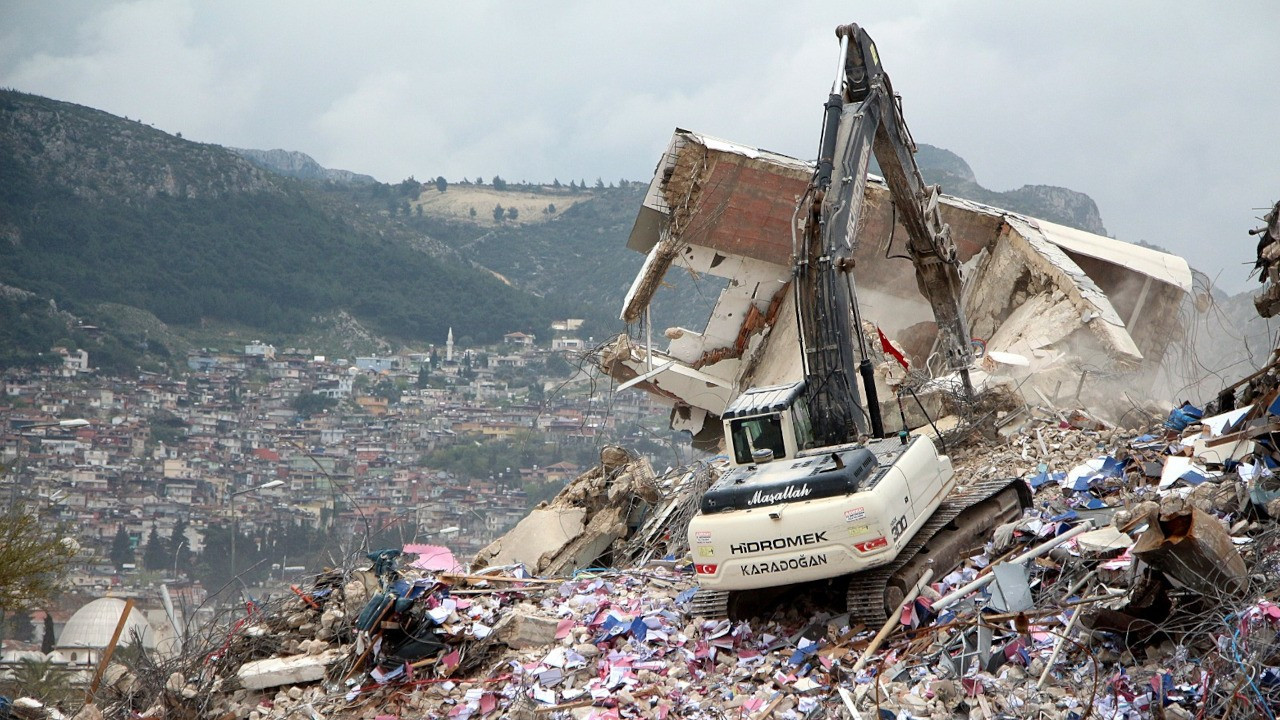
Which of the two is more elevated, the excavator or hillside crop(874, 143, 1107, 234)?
hillside crop(874, 143, 1107, 234)

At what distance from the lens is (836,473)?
8.04m

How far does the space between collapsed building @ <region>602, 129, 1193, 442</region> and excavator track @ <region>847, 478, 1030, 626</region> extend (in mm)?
7049

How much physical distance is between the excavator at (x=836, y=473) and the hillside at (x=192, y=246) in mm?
55439

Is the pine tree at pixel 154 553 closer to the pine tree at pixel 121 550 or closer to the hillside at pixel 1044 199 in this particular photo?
the pine tree at pixel 121 550

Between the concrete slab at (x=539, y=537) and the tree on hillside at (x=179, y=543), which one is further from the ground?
the concrete slab at (x=539, y=537)

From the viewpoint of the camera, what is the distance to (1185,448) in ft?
32.1

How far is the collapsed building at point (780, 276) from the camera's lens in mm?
18047

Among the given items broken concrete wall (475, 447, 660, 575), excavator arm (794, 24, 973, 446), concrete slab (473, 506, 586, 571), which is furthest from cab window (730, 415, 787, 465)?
concrete slab (473, 506, 586, 571)

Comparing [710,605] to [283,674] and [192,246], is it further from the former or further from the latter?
[192,246]

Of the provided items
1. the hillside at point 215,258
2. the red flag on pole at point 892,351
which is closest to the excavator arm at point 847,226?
the red flag on pole at point 892,351

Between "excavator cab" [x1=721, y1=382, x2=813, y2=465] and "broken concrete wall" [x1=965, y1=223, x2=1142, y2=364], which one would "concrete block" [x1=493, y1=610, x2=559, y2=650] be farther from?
"broken concrete wall" [x1=965, y1=223, x2=1142, y2=364]

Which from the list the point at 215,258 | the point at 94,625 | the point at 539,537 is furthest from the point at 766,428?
the point at 215,258

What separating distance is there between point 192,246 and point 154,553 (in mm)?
28874

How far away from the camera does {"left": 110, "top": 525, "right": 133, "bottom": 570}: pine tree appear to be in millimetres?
44516
